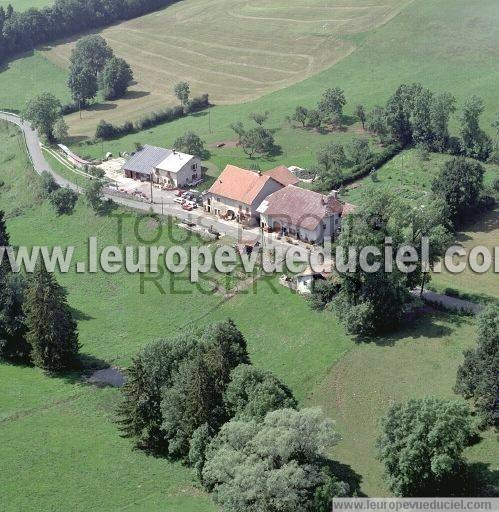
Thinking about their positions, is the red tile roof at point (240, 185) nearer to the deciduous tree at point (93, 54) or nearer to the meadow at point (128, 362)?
the meadow at point (128, 362)

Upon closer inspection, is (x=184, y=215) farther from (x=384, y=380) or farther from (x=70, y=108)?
(x=70, y=108)

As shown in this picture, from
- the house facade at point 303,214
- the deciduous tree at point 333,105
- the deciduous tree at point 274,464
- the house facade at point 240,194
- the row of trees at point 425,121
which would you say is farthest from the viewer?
the deciduous tree at point 333,105

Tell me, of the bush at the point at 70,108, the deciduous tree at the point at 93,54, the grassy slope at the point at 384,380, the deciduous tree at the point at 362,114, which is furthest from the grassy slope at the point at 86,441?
the deciduous tree at the point at 93,54

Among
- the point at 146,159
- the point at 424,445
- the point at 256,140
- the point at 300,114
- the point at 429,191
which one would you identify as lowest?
the point at 429,191

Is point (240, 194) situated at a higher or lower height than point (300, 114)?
lower

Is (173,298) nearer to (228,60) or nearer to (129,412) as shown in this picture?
(129,412)

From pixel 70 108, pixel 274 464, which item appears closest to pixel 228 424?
pixel 274 464

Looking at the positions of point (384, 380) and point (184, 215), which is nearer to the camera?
point (384, 380)

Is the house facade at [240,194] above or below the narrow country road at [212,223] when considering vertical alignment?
above
